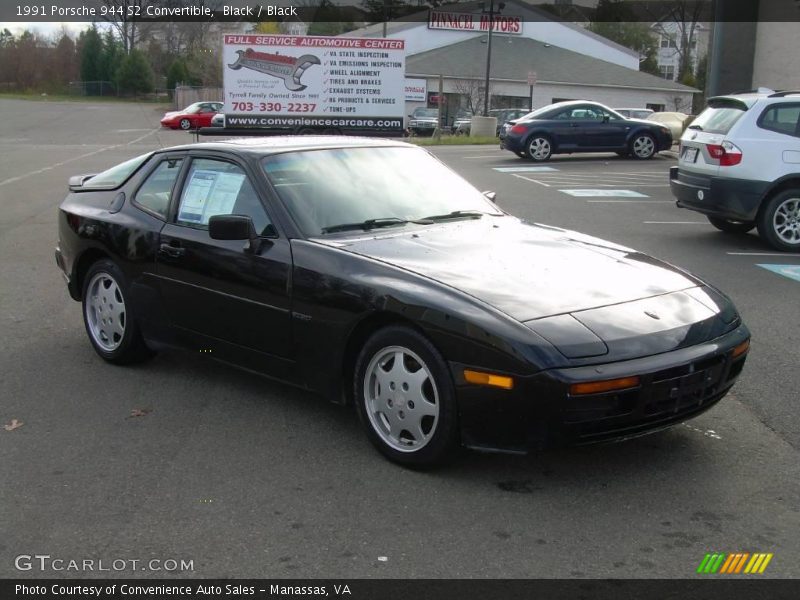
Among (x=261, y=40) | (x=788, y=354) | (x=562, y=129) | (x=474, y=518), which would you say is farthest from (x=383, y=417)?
(x=261, y=40)

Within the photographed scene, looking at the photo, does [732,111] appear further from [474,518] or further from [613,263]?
[474,518]

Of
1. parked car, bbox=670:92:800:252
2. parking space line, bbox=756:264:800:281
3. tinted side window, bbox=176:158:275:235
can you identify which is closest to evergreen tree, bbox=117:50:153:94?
parked car, bbox=670:92:800:252

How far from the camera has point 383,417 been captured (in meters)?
4.33

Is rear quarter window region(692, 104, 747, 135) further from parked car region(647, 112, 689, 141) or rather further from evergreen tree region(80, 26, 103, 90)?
evergreen tree region(80, 26, 103, 90)

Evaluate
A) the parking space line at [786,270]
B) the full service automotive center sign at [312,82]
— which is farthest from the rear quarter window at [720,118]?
the full service automotive center sign at [312,82]

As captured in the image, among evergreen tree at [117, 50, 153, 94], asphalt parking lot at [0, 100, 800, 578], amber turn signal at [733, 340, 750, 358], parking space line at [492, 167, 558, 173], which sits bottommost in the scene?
asphalt parking lot at [0, 100, 800, 578]

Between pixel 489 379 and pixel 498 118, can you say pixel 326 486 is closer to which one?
pixel 489 379

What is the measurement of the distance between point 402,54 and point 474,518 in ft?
90.7

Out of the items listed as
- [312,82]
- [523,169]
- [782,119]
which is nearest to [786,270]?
[782,119]

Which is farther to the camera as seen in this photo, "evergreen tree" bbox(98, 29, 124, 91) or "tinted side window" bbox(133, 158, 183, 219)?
"evergreen tree" bbox(98, 29, 124, 91)

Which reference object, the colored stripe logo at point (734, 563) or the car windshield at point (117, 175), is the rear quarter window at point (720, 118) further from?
the colored stripe logo at point (734, 563)

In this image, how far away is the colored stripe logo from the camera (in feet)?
11.0

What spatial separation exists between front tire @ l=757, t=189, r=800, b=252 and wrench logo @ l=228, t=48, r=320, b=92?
20901 millimetres

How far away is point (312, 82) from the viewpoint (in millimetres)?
29406
